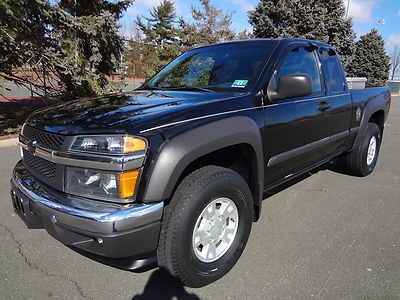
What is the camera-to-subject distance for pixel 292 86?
10.5 ft

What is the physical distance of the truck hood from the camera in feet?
7.98

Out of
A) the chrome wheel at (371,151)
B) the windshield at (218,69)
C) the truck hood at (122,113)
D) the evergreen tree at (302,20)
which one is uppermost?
the evergreen tree at (302,20)

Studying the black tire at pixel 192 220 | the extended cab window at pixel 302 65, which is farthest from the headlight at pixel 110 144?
the extended cab window at pixel 302 65

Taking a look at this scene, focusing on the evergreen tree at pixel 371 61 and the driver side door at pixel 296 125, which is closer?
the driver side door at pixel 296 125

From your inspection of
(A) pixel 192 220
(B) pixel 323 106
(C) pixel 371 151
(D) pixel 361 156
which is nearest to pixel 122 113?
(A) pixel 192 220

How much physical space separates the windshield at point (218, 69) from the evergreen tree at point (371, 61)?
83.8 feet

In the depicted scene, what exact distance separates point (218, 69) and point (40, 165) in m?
1.87

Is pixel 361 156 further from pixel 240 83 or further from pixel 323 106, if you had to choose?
pixel 240 83

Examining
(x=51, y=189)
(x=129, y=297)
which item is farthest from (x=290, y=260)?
(x=51, y=189)

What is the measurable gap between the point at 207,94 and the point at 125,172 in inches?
46.2

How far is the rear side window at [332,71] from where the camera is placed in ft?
14.1

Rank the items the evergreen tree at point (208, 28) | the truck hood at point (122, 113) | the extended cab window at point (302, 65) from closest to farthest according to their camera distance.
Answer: the truck hood at point (122, 113) < the extended cab window at point (302, 65) < the evergreen tree at point (208, 28)

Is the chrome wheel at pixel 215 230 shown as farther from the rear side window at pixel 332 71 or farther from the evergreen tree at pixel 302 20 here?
the evergreen tree at pixel 302 20

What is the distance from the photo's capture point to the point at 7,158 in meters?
6.67
